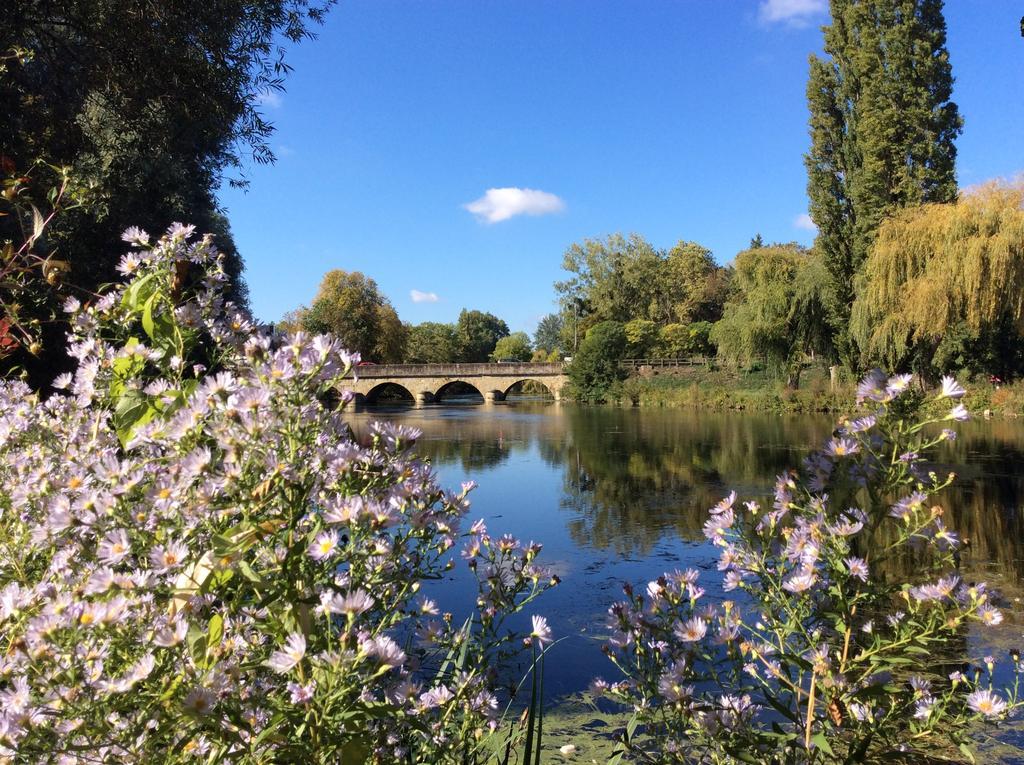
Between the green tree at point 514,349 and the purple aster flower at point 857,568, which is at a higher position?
the green tree at point 514,349

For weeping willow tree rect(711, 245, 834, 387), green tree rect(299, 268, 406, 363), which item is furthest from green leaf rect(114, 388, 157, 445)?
green tree rect(299, 268, 406, 363)

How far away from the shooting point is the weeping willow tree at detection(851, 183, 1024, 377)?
18.9 metres

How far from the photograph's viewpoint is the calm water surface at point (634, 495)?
21.5 ft

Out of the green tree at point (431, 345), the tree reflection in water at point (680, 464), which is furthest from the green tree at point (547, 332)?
the tree reflection in water at point (680, 464)

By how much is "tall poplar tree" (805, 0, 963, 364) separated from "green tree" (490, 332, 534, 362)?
2345 inches

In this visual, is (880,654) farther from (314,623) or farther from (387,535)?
(314,623)

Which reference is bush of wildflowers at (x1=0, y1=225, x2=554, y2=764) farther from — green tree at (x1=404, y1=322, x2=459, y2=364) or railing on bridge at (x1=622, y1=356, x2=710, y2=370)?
green tree at (x1=404, y1=322, x2=459, y2=364)

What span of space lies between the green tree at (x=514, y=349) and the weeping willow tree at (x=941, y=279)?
62.6 metres

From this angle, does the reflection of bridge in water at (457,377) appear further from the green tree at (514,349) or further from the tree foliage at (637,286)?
the green tree at (514,349)

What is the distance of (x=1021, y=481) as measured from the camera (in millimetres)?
11562

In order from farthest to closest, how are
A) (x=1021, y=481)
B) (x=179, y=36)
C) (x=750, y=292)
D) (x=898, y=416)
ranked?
(x=750, y=292), (x=1021, y=481), (x=179, y=36), (x=898, y=416)

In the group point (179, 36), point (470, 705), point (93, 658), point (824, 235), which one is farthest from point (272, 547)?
point (824, 235)

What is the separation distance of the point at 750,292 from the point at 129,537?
31744 mm

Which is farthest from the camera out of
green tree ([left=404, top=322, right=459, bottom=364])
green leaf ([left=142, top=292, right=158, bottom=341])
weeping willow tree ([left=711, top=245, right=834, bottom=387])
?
green tree ([left=404, top=322, right=459, bottom=364])
